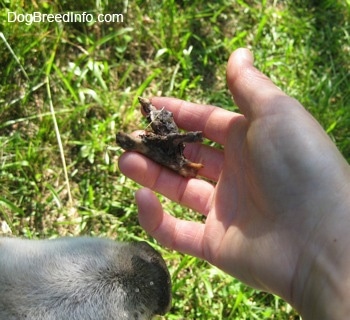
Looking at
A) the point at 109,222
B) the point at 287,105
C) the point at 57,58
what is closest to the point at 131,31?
the point at 57,58

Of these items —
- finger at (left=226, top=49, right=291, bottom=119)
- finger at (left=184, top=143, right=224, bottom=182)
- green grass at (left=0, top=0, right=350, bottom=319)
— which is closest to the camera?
finger at (left=226, top=49, right=291, bottom=119)

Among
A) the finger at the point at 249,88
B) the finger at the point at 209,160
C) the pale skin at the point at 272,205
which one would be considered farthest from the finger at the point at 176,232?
the finger at the point at 249,88

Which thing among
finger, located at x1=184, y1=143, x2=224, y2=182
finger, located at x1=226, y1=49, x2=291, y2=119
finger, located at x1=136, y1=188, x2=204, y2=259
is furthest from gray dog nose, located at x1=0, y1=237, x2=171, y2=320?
finger, located at x1=226, y1=49, x2=291, y2=119

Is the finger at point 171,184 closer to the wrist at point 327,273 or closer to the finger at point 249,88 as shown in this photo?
the finger at point 249,88

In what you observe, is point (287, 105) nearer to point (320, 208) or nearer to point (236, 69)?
point (236, 69)

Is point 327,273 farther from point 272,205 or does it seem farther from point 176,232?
point 176,232

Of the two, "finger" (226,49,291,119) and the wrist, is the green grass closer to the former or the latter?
the wrist

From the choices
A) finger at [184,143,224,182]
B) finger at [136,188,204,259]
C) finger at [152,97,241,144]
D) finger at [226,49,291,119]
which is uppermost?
finger at [226,49,291,119]
